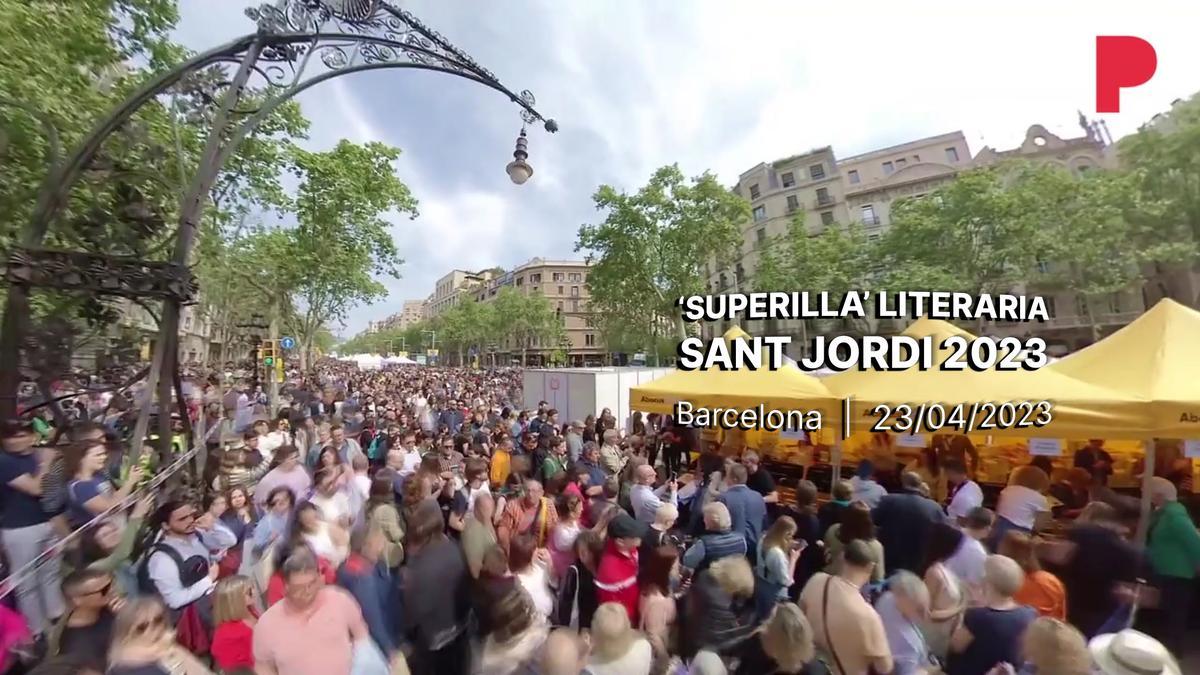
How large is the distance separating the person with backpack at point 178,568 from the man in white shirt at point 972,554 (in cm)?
473

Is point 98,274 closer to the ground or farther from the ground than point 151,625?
farther from the ground

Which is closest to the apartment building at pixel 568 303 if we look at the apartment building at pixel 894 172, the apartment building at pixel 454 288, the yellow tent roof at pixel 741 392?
the apartment building at pixel 454 288

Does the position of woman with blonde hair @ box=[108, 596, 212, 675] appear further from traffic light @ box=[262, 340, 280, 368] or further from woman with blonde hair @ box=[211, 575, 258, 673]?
traffic light @ box=[262, 340, 280, 368]

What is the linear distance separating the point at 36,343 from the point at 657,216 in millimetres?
26743

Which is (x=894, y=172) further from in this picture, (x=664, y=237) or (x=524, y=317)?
(x=524, y=317)

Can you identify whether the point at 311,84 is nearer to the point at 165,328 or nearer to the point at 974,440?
the point at 165,328

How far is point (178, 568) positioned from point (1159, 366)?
8555 mm

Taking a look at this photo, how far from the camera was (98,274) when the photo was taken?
4078 millimetres

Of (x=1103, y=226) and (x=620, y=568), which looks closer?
(x=620, y=568)

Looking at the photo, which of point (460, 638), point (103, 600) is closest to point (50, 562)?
point (103, 600)

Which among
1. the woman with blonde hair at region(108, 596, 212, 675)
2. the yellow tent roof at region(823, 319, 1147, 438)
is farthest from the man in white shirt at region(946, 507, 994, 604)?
the woman with blonde hair at region(108, 596, 212, 675)

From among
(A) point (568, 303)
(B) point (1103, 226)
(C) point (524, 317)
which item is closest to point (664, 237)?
(B) point (1103, 226)

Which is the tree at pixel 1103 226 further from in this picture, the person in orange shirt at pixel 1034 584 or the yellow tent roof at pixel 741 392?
the person in orange shirt at pixel 1034 584

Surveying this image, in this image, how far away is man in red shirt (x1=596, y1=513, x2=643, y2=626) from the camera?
11.6 feet
